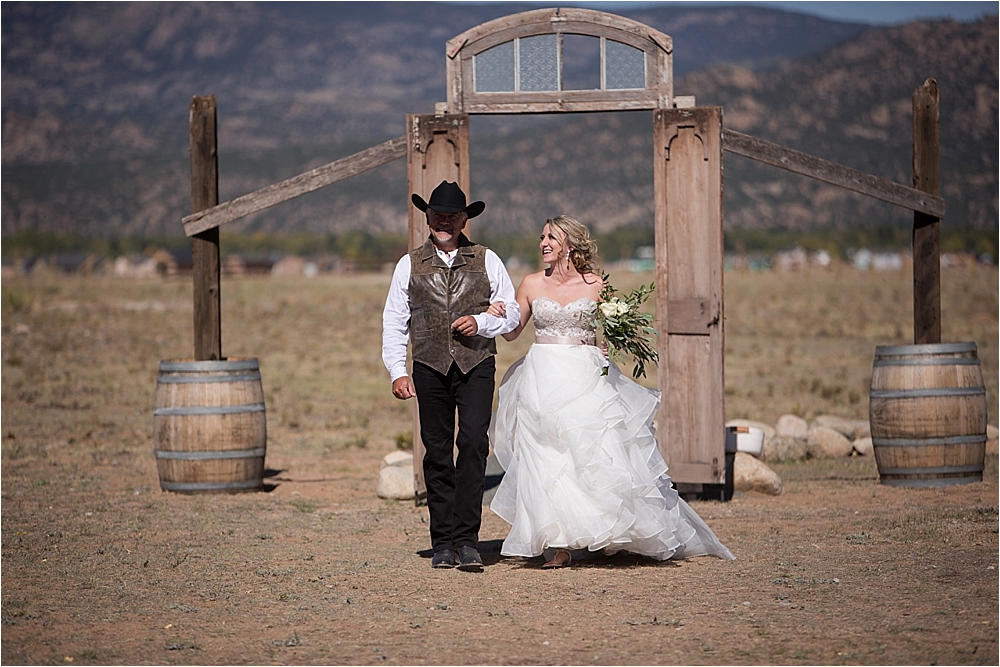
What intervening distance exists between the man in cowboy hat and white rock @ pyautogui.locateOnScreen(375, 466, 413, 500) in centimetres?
264

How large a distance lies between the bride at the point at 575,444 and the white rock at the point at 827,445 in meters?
4.89

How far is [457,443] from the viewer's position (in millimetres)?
7004

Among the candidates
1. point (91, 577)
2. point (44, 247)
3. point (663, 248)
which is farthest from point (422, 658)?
point (44, 247)

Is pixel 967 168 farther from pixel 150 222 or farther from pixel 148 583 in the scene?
pixel 148 583

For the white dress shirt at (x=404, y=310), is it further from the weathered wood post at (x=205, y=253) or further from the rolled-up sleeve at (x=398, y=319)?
the weathered wood post at (x=205, y=253)

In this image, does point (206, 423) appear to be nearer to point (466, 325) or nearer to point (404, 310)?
point (404, 310)

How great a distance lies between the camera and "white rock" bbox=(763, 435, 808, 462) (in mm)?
11750

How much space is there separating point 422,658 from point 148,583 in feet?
7.02

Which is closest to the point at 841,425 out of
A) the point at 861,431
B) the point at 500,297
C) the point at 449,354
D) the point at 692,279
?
the point at 861,431

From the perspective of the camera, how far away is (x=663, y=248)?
30.0ft

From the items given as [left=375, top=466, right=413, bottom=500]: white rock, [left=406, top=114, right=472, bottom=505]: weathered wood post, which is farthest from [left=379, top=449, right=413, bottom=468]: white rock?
[left=406, top=114, right=472, bottom=505]: weathered wood post

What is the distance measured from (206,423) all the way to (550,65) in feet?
11.9

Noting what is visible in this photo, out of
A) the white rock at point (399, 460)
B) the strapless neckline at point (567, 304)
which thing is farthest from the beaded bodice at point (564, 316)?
the white rock at point (399, 460)

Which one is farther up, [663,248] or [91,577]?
[663,248]
